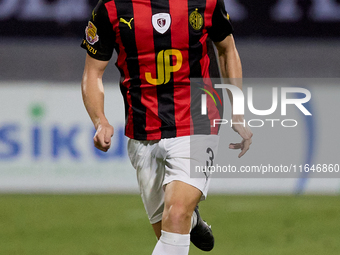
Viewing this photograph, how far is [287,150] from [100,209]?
207 cm

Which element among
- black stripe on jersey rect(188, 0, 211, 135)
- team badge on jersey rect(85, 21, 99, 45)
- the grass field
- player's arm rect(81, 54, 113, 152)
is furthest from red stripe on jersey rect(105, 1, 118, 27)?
the grass field

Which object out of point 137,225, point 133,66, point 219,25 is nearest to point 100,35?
point 133,66

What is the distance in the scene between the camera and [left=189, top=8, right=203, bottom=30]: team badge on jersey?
279 centimetres

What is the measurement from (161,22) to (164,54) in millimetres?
153

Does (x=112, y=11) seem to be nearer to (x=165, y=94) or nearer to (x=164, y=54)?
(x=164, y=54)

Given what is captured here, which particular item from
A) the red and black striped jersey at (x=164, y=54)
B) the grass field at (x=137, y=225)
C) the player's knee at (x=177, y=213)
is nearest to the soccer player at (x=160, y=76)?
the red and black striped jersey at (x=164, y=54)

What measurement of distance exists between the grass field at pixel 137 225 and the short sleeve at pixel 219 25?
5.44 feet

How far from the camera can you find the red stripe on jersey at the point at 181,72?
2.78 meters

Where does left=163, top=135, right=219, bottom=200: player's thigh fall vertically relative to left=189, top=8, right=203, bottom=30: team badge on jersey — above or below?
below

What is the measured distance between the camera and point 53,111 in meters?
6.32

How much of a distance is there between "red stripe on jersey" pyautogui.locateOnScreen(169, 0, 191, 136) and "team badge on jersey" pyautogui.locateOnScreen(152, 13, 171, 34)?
24mm

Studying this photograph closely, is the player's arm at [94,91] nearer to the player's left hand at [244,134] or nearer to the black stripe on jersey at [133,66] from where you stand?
the black stripe on jersey at [133,66]

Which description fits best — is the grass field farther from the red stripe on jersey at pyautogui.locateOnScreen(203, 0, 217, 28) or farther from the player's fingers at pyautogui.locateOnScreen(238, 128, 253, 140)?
the red stripe on jersey at pyautogui.locateOnScreen(203, 0, 217, 28)

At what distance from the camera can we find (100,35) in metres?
2.86
